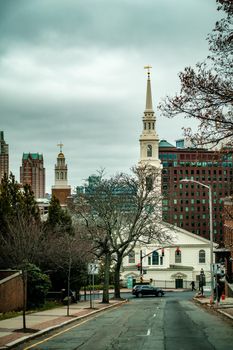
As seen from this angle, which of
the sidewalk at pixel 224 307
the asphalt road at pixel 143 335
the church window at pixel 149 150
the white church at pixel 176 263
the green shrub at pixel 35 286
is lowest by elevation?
the asphalt road at pixel 143 335

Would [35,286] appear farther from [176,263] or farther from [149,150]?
[149,150]

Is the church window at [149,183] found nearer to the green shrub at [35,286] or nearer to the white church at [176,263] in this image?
the green shrub at [35,286]

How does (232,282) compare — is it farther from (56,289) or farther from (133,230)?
(56,289)

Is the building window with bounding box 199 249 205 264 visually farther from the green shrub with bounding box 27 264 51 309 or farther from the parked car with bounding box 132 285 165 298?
the green shrub with bounding box 27 264 51 309

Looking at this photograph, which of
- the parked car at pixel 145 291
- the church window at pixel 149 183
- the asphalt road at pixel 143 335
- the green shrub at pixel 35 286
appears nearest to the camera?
the asphalt road at pixel 143 335

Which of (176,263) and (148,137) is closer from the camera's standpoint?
(176,263)

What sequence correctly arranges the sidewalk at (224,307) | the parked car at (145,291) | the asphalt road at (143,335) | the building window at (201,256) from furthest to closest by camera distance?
the building window at (201,256), the parked car at (145,291), the sidewalk at (224,307), the asphalt road at (143,335)

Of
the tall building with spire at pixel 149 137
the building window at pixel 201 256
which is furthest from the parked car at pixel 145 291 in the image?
the tall building with spire at pixel 149 137

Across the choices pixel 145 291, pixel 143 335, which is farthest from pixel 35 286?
pixel 145 291

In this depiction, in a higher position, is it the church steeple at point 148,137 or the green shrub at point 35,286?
the church steeple at point 148,137

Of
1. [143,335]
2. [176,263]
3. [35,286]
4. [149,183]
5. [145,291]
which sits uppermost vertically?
[149,183]

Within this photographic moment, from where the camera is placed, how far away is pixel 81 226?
63.2 metres

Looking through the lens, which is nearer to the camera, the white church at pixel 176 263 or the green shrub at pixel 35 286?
the green shrub at pixel 35 286

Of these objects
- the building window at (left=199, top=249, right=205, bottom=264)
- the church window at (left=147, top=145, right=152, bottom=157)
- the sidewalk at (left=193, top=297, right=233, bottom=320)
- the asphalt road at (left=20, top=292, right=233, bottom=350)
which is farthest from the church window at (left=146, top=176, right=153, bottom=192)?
the church window at (left=147, top=145, right=152, bottom=157)
